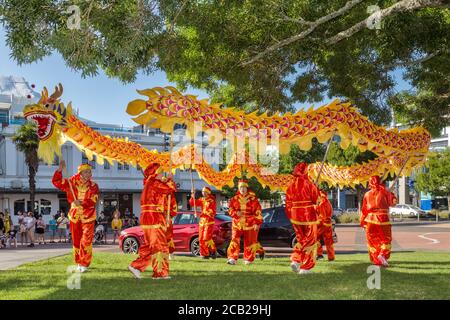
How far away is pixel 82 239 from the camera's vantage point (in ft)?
33.9

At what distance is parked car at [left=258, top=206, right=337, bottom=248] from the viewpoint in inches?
631

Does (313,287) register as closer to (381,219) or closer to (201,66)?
(381,219)

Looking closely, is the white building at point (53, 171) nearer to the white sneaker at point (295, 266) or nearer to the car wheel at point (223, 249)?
the car wheel at point (223, 249)

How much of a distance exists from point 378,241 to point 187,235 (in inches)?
248

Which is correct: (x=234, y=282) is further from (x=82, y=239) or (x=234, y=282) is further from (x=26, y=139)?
(x=26, y=139)

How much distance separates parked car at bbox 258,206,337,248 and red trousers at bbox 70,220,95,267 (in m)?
7.01

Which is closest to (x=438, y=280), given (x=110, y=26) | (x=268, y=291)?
(x=268, y=291)

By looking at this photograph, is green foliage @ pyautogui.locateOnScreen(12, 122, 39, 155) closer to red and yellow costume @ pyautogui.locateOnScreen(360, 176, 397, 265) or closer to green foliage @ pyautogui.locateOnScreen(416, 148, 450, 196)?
red and yellow costume @ pyautogui.locateOnScreen(360, 176, 397, 265)

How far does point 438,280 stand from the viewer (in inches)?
352

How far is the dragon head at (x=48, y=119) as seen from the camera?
9586mm

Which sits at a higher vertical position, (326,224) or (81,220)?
(81,220)

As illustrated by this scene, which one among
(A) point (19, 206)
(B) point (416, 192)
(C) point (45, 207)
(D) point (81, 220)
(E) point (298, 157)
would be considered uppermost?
(E) point (298, 157)

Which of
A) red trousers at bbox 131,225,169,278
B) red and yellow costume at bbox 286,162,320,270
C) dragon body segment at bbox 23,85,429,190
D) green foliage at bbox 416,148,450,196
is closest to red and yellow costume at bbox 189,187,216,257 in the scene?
dragon body segment at bbox 23,85,429,190

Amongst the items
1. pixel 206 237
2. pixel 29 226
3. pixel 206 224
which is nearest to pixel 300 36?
pixel 206 224
